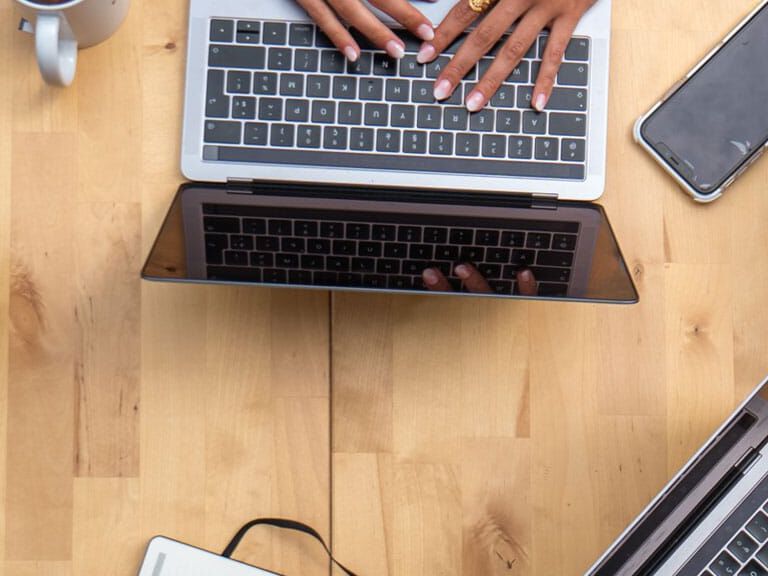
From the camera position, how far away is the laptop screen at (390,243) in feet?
2.25

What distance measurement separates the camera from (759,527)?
2.21 ft

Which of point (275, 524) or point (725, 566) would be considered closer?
point (725, 566)

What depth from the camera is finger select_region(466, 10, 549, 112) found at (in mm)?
754

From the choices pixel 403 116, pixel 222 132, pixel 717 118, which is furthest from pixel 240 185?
pixel 717 118

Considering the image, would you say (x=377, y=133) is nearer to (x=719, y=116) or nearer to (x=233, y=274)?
(x=233, y=274)

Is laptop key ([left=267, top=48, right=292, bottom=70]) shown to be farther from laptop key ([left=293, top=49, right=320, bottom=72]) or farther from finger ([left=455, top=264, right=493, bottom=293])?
finger ([left=455, top=264, right=493, bottom=293])

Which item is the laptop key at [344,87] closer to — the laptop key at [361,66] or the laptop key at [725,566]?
the laptop key at [361,66]

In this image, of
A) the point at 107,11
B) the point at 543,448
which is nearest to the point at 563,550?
the point at 543,448

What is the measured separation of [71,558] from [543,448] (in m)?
0.41

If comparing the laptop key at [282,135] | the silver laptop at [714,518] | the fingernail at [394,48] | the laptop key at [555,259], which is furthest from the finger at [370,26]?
the silver laptop at [714,518]

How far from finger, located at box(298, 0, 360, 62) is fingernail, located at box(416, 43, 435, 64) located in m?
0.05

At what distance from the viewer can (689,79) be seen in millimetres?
795

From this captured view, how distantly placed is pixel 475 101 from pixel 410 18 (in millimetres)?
87

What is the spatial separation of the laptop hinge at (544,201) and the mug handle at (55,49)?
40 cm
